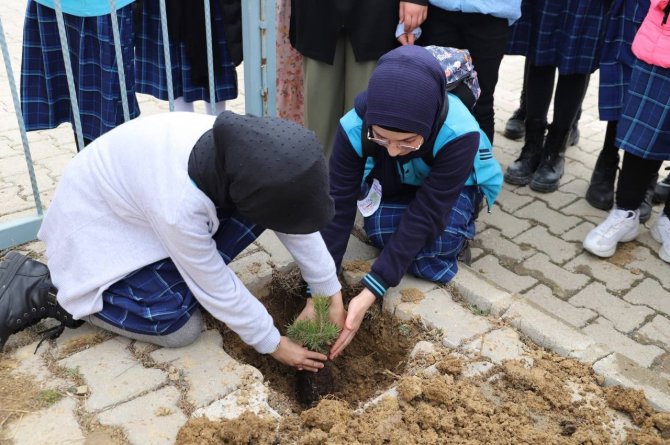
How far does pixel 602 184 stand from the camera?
152 inches

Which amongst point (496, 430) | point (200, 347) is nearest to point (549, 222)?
point (496, 430)

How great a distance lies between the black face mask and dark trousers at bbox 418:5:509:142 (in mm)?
1560

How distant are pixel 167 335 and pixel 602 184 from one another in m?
2.77

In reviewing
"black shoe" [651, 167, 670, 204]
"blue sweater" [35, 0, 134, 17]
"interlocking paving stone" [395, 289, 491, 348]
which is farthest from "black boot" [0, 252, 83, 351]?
"black shoe" [651, 167, 670, 204]

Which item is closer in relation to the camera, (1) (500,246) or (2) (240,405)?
(2) (240,405)

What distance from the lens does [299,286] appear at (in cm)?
280

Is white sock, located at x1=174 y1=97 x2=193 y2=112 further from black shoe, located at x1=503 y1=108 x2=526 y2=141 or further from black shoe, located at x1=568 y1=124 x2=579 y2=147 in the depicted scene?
black shoe, located at x1=568 y1=124 x2=579 y2=147

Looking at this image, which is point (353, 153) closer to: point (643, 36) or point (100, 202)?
point (100, 202)

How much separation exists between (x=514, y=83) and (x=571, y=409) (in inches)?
168

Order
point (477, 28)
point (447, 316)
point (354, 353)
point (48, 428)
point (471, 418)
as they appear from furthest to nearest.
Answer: point (477, 28) → point (354, 353) → point (447, 316) → point (471, 418) → point (48, 428)

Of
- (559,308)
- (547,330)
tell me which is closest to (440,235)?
(547,330)

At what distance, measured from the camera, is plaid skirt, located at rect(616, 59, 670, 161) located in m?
2.98

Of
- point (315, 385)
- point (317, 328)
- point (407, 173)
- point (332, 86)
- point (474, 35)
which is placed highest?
point (474, 35)

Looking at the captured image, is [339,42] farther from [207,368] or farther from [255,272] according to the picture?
[207,368]
